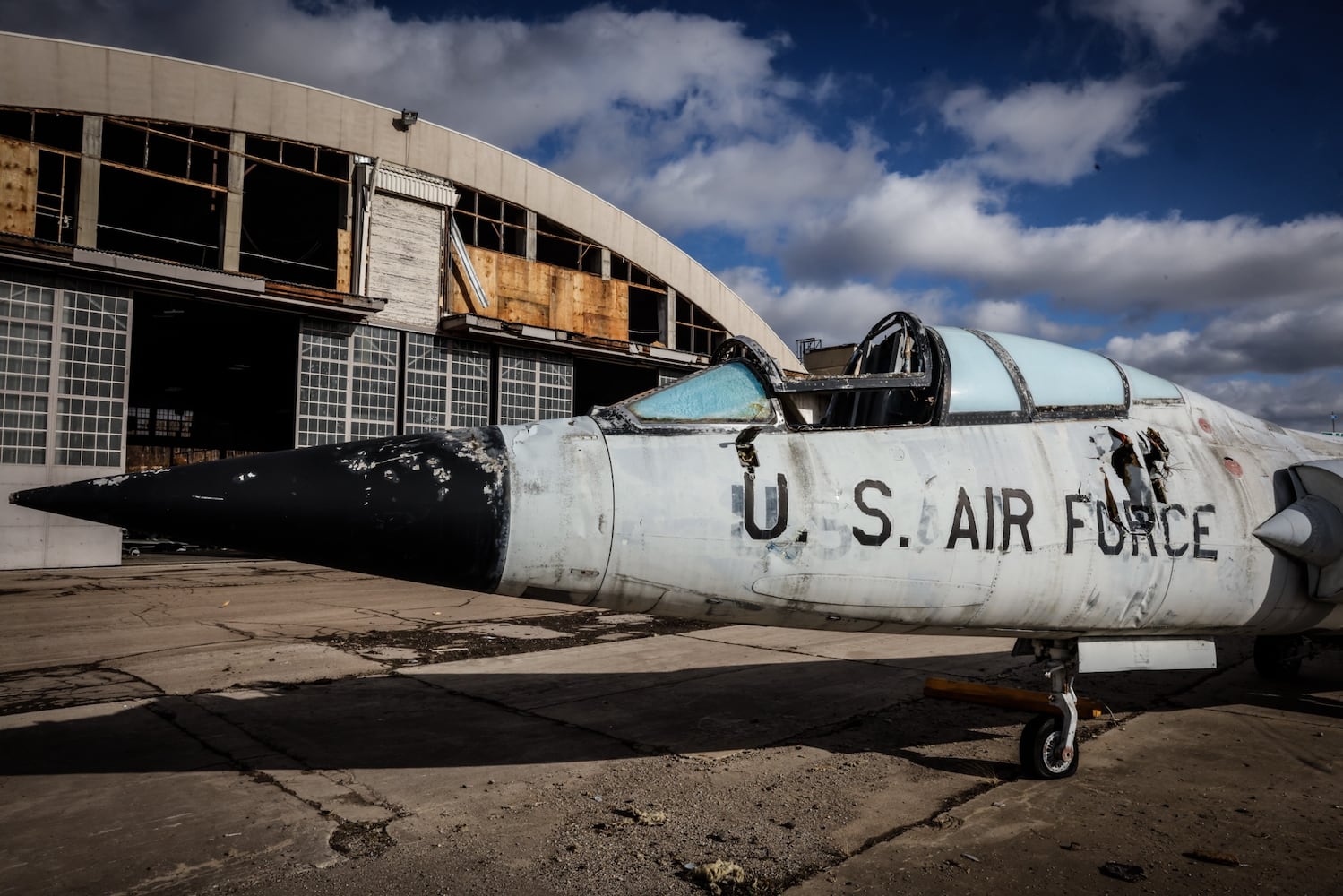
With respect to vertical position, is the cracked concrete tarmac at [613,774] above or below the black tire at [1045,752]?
below

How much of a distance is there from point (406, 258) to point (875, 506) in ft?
63.8

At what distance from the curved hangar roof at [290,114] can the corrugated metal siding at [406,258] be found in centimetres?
128

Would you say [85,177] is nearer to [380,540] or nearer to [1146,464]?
[380,540]

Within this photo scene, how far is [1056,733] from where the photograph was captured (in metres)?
4.55

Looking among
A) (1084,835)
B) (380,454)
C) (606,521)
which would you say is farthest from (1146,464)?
(380,454)

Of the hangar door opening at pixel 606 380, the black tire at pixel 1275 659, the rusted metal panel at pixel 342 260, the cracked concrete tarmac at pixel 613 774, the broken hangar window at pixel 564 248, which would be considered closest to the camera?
the cracked concrete tarmac at pixel 613 774

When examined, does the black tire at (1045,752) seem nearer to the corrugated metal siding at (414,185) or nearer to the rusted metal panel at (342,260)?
the rusted metal panel at (342,260)

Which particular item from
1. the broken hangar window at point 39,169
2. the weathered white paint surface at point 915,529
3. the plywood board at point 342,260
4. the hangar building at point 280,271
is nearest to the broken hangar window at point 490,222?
the hangar building at point 280,271

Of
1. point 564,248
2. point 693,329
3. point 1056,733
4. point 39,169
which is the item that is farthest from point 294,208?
point 1056,733

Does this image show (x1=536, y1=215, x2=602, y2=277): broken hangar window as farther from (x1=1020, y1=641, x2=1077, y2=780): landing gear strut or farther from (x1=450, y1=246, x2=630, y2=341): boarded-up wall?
(x1=1020, y1=641, x2=1077, y2=780): landing gear strut

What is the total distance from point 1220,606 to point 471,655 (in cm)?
611

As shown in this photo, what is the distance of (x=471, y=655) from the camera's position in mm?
7719

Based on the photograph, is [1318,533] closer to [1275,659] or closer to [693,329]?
[1275,659]

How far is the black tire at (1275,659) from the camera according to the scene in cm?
726
